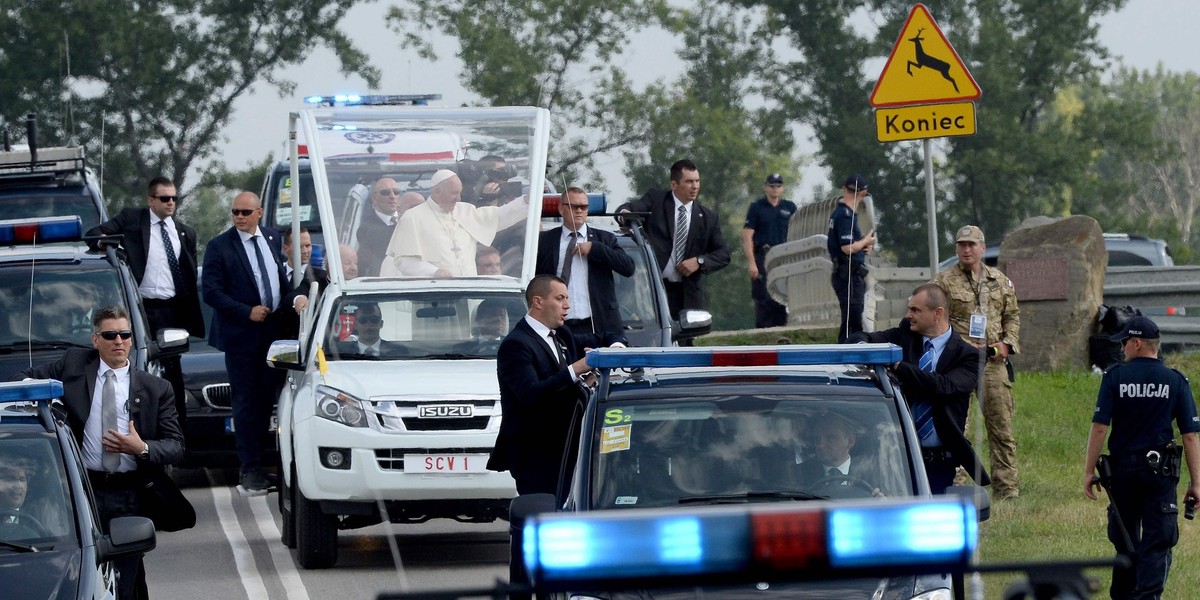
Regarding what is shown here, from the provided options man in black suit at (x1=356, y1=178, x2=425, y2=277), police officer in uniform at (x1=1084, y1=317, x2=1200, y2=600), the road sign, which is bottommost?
police officer in uniform at (x1=1084, y1=317, x2=1200, y2=600)

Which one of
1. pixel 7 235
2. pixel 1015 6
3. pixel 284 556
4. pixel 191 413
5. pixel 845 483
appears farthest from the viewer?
pixel 1015 6

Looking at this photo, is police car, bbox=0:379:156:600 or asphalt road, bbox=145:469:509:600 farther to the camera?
asphalt road, bbox=145:469:509:600

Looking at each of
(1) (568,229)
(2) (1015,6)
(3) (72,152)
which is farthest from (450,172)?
(2) (1015,6)

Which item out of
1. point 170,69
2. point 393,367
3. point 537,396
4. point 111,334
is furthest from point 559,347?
point 170,69

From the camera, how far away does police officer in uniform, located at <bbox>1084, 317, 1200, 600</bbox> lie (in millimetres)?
9555

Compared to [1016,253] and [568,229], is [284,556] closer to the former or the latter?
[568,229]

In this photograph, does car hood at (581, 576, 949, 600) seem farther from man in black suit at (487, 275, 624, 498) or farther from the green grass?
man in black suit at (487, 275, 624, 498)

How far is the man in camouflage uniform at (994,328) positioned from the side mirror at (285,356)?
4.31 meters

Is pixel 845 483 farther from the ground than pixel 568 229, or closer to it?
closer to it

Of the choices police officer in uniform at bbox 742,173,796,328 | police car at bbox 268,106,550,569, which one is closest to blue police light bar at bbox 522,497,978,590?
police car at bbox 268,106,550,569

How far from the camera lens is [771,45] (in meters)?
52.9

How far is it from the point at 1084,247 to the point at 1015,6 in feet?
108

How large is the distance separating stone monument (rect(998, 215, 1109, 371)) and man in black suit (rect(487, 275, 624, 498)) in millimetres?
10892

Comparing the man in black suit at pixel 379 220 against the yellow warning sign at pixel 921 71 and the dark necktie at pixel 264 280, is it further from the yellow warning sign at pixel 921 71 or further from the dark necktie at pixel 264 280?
the yellow warning sign at pixel 921 71
